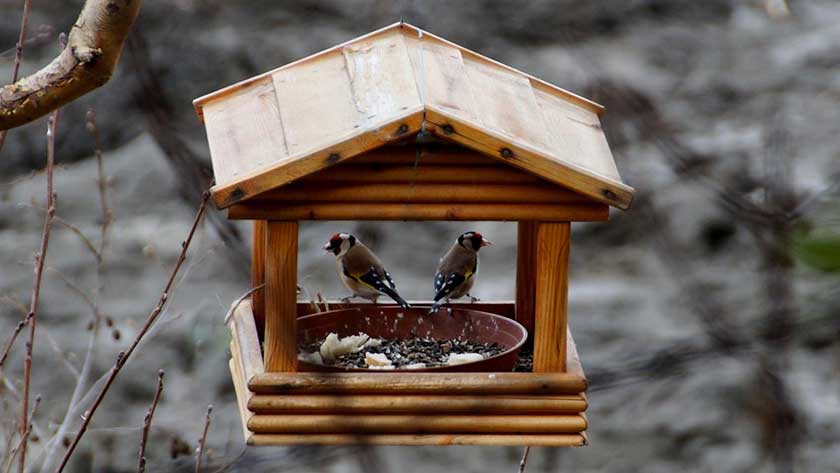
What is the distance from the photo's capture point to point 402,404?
1869mm

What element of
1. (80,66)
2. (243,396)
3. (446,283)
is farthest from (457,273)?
(80,66)

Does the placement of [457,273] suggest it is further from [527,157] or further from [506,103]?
[527,157]

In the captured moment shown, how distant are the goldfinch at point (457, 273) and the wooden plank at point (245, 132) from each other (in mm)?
622

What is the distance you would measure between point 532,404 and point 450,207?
1.19ft

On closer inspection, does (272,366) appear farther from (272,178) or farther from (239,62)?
(239,62)

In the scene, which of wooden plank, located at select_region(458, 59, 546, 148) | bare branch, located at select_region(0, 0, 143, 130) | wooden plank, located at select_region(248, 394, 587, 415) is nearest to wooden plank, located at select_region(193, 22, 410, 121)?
wooden plank, located at select_region(458, 59, 546, 148)

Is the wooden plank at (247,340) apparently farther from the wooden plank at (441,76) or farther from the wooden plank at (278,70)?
the wooden plank at (441,76)

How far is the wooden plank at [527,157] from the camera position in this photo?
1.72m

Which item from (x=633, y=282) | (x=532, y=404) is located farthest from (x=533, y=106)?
(x=633, y=282)

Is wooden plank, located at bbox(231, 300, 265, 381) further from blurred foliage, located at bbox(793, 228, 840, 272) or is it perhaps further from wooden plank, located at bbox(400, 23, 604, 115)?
blurred foliage, located at bbox(793, 228, 840, 272)

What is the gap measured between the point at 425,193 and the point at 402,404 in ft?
1.16

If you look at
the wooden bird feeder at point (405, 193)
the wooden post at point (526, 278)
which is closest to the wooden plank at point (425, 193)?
the wooden bird feeder at point (405, 193)

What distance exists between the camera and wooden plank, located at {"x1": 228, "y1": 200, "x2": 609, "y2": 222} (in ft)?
5.79

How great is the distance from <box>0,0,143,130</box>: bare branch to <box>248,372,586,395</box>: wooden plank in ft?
2.33
